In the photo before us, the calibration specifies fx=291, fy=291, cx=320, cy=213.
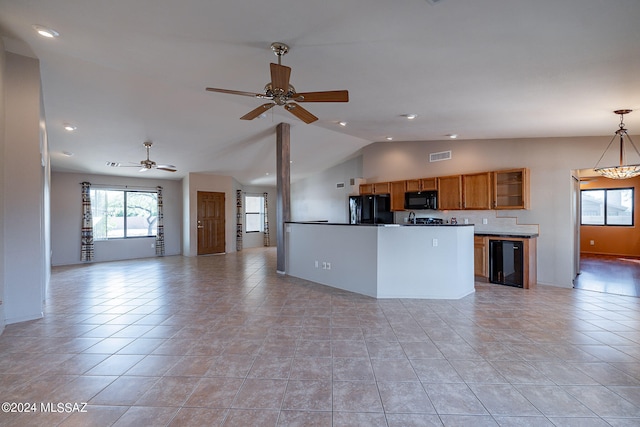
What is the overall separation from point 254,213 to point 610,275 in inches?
399

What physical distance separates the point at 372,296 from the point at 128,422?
3.27 meters

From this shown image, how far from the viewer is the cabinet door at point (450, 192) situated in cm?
594

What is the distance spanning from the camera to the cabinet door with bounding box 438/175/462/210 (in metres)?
5.94

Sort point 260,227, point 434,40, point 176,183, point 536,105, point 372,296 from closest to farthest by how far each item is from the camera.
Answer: point 434,40 < point 536,105 < point 372,296 < point 176,183 < point 260,227

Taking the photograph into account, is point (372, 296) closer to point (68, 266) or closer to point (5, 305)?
point (5, 305)

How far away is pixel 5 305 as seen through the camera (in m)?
3.23

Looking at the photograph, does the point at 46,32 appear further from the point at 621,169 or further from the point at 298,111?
the point at 621,169

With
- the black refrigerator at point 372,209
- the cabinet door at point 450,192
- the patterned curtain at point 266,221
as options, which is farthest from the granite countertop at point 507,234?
the patterned curtain at point 266,221

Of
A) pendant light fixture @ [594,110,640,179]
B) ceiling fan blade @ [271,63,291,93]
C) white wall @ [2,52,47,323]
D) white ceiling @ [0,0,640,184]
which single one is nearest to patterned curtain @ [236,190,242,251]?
white ceiling @ [0,0,640,184]

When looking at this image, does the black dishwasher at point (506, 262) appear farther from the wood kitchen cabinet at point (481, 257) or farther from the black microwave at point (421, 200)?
the black microwave at point (421, 200)

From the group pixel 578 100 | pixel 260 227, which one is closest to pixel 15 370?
pixel 578 100

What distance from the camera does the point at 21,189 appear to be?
3363 millimetres

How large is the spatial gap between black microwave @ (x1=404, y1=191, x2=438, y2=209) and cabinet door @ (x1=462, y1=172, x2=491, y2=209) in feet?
1.98

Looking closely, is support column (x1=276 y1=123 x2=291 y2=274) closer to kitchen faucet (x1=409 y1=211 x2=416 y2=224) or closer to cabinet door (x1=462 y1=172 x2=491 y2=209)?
kitchen faucet (x1=409 y1=211 x2=416 y2=224)
